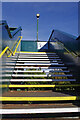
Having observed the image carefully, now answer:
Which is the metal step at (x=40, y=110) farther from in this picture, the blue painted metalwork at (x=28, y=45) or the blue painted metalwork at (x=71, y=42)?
the blue painted metalwork at (x=28, y=45)

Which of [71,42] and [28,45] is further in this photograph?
[28,45]

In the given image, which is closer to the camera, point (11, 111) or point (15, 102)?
point (11, 111)

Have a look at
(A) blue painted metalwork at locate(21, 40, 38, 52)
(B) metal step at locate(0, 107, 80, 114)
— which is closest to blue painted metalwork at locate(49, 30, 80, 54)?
(B) metal step at locate(0, 107, 80, 114)

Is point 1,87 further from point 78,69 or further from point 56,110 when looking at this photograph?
point 78,69

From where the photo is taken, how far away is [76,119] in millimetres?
1843

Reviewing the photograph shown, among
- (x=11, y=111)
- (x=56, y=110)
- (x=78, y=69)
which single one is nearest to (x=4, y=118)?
(x=11, y=111)

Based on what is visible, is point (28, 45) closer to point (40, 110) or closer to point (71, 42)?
point (71, 42)

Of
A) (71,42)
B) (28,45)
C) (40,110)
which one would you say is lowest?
(40,110)

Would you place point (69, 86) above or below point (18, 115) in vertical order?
above

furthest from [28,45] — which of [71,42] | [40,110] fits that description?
[40,110]

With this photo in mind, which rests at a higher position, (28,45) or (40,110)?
(28,45)

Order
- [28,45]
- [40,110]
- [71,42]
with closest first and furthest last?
[40,110]
[71,42]
[28,45]

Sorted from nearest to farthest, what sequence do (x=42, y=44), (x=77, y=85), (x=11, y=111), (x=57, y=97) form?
(x=11, y=111)
(x=57, y=97)
(x=77, y=85)
(x=42, y=44)

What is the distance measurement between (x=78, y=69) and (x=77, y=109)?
3.80ft
